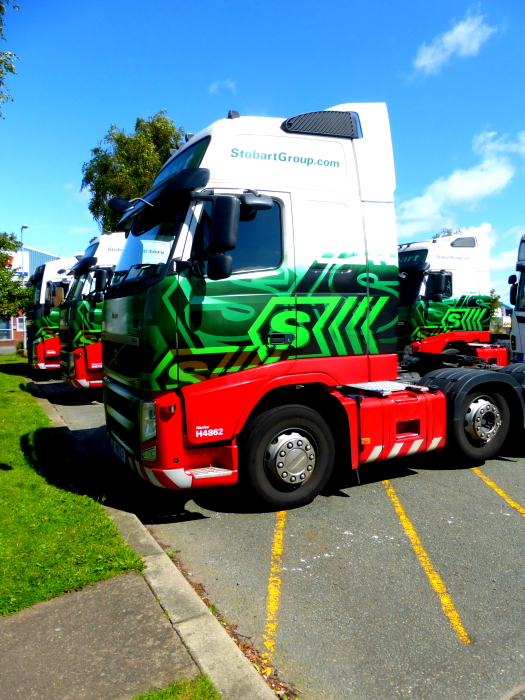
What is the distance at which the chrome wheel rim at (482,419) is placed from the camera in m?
6.29

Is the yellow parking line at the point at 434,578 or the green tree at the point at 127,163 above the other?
the green tree at the point at 127,163

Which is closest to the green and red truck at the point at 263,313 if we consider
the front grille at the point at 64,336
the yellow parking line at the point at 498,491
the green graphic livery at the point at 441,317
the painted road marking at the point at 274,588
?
the painted road marking at the point at 274,588

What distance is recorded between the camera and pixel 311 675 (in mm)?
2863

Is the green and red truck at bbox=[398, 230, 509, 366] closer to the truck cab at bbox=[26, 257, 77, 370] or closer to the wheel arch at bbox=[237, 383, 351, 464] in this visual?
the wheel arch at bbox=[237, 383, 351, 464]

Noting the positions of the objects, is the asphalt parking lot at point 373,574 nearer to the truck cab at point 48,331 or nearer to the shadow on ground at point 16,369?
the truck cab at point 48,331

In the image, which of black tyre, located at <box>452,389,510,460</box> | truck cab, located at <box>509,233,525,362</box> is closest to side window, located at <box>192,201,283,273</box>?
black tyre, located at <box>452,389,510,460</box>

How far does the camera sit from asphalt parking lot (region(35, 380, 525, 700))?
9.57 ft

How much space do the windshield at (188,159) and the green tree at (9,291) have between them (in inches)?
573

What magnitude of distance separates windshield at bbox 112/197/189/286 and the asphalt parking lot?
2.26m

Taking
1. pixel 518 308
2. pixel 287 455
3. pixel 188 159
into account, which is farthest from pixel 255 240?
pixel 518 308

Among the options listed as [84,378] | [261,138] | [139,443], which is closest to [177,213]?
[261,138]

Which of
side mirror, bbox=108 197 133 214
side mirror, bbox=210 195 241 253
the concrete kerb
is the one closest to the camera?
the concrete kerb

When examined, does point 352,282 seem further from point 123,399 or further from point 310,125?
point 123,399

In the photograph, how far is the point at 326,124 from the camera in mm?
5238
